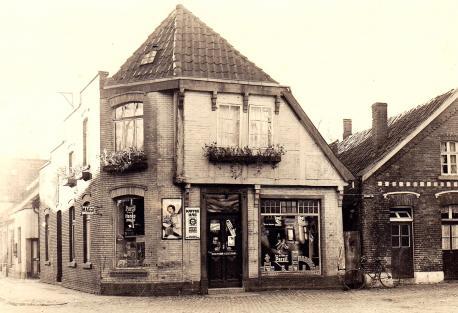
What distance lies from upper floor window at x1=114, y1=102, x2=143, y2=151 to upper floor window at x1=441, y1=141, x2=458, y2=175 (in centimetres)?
1153

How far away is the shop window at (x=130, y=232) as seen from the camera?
19.8m

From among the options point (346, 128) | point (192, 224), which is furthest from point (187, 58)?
point (346, 128)

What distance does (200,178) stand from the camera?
19922 millimetres

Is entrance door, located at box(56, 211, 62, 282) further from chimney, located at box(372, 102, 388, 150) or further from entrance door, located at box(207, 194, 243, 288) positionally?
chimney, located at box(372, 102, 388, 150)

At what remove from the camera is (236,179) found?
20.4 meters

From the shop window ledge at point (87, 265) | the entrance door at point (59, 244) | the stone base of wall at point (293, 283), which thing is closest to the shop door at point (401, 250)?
the stone base of wall at point (293, 283)

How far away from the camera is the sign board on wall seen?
19.7 meters

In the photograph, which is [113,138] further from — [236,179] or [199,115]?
[236,179]

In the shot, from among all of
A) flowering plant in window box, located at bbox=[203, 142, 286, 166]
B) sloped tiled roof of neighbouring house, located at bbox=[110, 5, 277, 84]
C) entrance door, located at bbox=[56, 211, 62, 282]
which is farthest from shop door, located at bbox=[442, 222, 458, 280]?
entrance door, located at bbox=[56, 211, 62, 282]

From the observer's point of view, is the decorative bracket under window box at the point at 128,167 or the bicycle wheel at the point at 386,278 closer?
the decorative bracket under window box at the point at 128,167

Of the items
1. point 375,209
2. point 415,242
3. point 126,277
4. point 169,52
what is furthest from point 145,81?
point 415,242

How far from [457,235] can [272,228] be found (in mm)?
7548

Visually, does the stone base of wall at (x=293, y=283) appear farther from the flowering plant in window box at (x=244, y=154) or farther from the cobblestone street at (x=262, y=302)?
the flowering plant in window box at (x=244, y=154)

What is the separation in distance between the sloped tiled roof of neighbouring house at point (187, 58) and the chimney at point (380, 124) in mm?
6161
